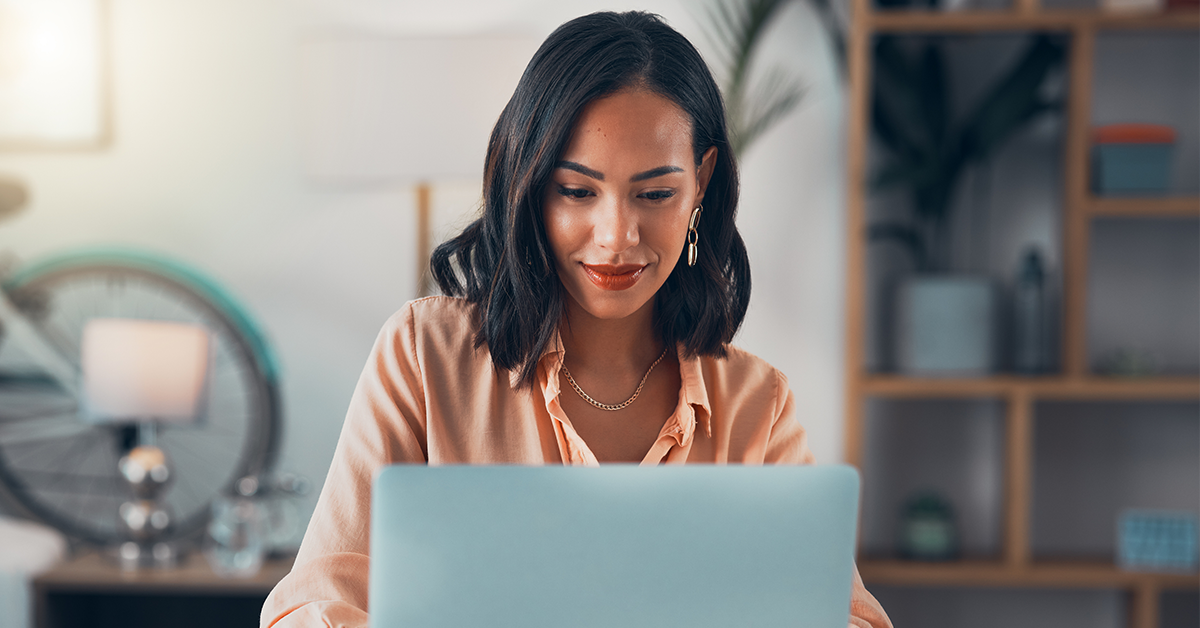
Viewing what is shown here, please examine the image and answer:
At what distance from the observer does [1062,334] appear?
206 centimetres

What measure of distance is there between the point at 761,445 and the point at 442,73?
1105 mm

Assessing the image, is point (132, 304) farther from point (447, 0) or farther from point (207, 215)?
point (447, 0)

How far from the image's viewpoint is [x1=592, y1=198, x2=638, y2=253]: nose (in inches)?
33.5

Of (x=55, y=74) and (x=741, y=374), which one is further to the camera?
(x=55, y=74)

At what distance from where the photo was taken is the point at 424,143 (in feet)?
6.04

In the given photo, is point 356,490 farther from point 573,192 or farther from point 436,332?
point 573,192

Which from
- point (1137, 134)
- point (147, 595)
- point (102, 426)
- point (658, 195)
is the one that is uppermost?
point (1137, 134)

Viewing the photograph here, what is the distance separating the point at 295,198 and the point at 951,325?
1.57 meters

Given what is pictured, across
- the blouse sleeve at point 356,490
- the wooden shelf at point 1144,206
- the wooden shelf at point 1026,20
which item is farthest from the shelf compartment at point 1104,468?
the blouse sleeve at point 356,490

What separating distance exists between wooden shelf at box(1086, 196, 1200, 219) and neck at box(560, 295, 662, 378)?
1.42m

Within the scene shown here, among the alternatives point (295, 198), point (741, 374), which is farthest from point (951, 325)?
point (295, 198)

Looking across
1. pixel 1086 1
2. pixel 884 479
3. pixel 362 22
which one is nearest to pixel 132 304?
pixel 362 22

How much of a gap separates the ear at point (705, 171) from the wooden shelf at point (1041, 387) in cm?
120

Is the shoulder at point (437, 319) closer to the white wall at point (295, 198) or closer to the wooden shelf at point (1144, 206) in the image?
the white wall at point (295, 198)
